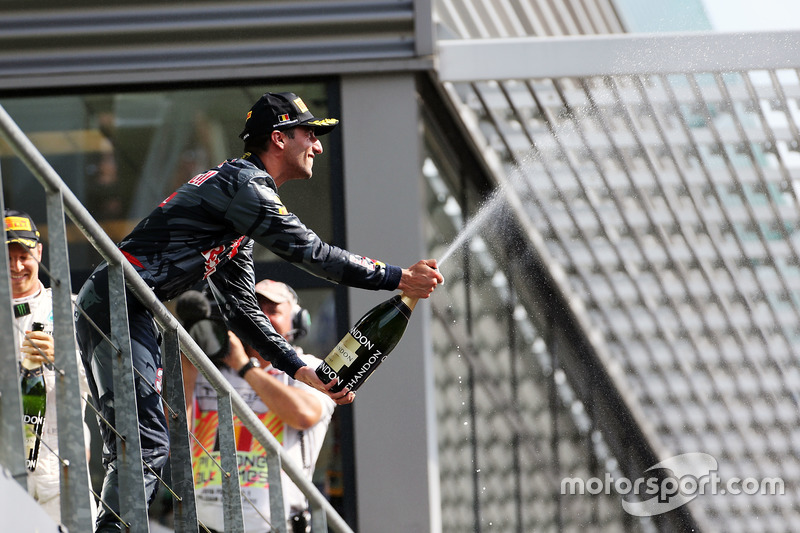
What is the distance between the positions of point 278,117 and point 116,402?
1102mm

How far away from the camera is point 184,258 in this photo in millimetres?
3057

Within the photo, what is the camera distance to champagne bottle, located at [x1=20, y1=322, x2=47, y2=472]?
373 centimetres

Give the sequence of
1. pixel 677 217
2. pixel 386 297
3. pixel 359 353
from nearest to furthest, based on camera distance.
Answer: pixel 359 353, pixel 386 297, pixel 677 217

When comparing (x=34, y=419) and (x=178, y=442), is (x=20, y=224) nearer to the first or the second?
(x=34, y=419)

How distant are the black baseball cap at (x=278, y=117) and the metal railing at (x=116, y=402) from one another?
835mm

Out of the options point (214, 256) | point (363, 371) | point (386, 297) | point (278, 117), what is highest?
point (386, 297)

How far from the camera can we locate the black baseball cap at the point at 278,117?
10.9 ft

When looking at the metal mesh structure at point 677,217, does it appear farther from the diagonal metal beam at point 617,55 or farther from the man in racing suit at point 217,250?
the man in racing suit at point 217,250

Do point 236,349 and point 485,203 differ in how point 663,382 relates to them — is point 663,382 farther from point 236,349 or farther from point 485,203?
point 236,349

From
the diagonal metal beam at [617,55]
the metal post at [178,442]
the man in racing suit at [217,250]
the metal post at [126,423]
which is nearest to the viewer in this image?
the metal post at [126,423]

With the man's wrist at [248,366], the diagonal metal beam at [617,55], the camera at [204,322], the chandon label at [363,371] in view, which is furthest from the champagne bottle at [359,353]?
the diagonal metal beam at [617,55]

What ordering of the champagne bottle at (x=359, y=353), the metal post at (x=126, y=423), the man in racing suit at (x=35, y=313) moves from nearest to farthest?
the metal post at (x=126, y=423) < the champagne bottle at (x=359, y=353) < the man in racing suit at (x=35, y=313)

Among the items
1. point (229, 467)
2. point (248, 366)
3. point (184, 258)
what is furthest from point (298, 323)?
point (229, 467)

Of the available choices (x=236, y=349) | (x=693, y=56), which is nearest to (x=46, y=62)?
(x=236, y=349)
